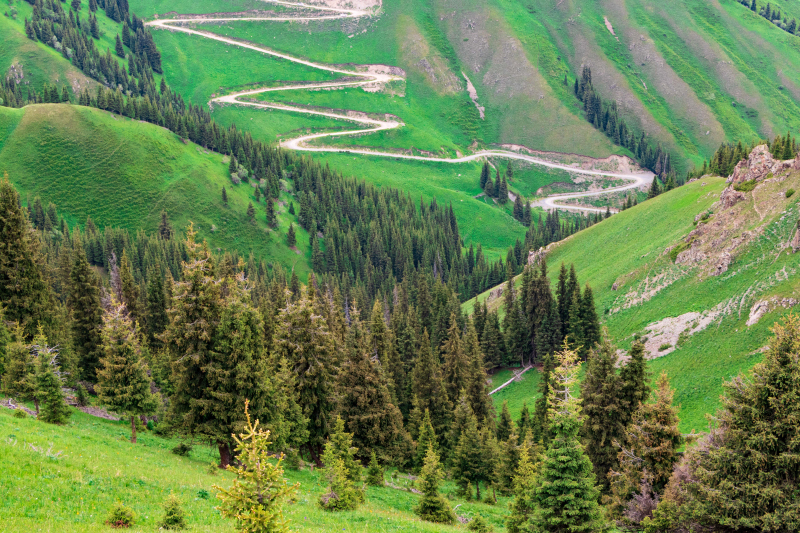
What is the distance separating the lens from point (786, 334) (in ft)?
74.7

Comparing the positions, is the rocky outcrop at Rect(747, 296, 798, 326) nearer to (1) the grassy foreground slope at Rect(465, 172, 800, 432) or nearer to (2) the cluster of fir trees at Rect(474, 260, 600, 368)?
(1) the grassy foreground slope at Rect(465, 172, 800, 432)

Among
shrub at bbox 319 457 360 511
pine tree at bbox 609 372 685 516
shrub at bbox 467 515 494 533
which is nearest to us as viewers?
shrub at bbox 319 457 360 511

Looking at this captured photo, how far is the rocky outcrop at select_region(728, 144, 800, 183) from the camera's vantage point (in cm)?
7506

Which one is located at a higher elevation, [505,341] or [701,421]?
[701,421]

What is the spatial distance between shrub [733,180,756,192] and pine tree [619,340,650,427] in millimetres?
51189

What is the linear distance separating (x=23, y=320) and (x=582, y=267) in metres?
95.2

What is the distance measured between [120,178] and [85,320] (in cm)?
13045

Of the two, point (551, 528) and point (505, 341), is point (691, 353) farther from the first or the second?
point (551, 528)

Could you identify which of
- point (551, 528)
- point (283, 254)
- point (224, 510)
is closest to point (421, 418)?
point (551, 528)

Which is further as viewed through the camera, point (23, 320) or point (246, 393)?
point (23, 320)

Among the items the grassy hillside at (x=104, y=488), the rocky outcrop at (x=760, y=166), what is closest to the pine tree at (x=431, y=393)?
the grassy hillside at (x=104, y=488)

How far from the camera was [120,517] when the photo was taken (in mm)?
17453

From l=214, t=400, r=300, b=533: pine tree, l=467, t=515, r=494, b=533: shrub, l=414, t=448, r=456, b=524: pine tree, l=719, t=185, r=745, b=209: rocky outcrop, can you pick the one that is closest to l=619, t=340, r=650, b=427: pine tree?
l=414, t=448, r=456, b=524: pine tree

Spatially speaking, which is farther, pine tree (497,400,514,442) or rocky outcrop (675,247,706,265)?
rocky outcrop (675,247,706,265)
